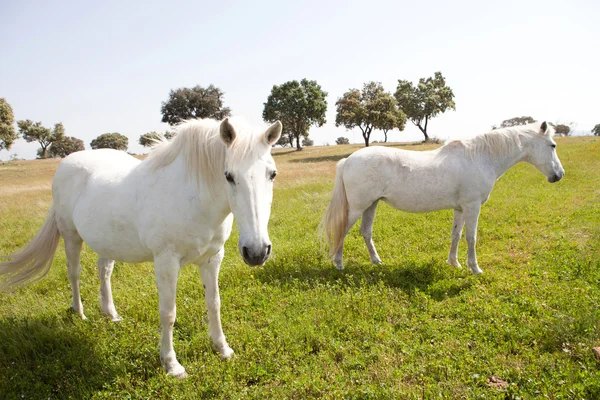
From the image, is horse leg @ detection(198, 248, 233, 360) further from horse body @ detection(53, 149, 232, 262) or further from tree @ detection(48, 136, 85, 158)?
tree @ detection(48, 136, 85, 158)

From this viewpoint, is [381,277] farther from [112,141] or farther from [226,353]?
[112,141]

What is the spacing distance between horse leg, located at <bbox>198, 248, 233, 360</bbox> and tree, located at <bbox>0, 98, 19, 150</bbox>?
41.9m

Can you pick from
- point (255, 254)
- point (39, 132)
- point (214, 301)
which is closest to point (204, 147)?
point (255, 254)

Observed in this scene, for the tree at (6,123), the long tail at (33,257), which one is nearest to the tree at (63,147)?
the tree at (6,123)

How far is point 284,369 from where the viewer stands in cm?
327

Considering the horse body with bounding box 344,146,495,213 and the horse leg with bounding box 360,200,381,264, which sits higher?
the horse body with bounding box 344,146,495,213

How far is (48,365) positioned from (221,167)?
3.01 m

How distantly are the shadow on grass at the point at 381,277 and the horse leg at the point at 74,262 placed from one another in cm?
257

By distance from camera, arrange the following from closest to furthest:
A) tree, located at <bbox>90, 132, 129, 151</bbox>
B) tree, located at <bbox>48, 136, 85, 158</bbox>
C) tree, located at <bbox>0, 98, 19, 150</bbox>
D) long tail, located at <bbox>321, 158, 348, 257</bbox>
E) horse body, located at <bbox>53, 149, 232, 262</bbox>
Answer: horse body, located at <bbox>53, 149, 232, 262</bbox>, long tail, located at <bbox>321, 158, 348, 257</bbox>, tree, located at <bbox>0, 98, 19, 150</bbox>, tree, located at <bbox>48, 136, 85, 158</bbox>, tree, located at <bbox>90, 132, 129, 151</bbox>

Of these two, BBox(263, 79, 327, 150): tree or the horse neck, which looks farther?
BBox(263, 79, 327, 150): tree

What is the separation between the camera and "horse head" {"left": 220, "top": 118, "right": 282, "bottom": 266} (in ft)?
7.70

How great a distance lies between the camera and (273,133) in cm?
263

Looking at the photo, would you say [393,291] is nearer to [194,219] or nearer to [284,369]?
[284,369]

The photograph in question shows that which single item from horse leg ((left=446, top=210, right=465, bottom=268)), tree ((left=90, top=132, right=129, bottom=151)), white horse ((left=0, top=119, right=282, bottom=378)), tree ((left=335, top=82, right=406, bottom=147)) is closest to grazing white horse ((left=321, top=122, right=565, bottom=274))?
horse leg ((left=446, top=210, right=465, bottom=268))
